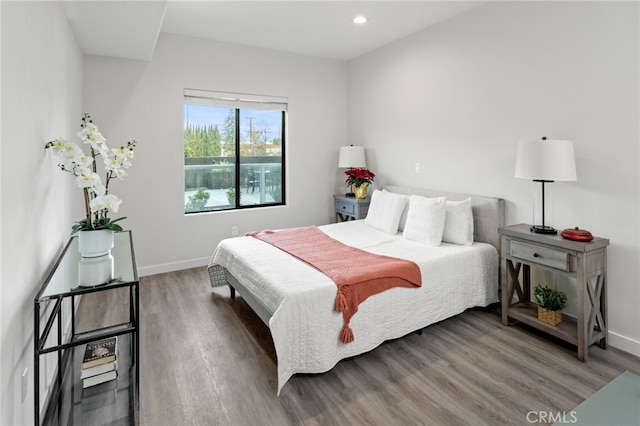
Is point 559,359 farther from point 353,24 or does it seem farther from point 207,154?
point 207,154

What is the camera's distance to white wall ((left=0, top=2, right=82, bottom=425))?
4.34 feet

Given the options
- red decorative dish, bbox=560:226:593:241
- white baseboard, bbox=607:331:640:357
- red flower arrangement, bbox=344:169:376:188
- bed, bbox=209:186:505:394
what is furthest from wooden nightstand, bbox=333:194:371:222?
white baseboard, bbox=607:331:640:357

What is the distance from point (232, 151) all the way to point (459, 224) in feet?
9.68

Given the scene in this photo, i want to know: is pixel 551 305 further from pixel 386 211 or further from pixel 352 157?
pixel 352 157

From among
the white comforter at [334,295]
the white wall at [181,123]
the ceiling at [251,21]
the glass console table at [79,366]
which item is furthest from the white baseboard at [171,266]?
the ceiling at [251,21]

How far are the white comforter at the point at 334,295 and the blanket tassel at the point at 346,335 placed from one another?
0.04 m

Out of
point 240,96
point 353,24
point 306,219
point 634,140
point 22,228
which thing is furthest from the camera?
point 306,219

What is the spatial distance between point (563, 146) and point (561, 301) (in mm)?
1132

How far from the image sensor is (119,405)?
1.97 m

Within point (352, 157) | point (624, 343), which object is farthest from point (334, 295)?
point (352, 157)

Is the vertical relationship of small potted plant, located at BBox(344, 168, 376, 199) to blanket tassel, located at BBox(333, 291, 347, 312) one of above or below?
above

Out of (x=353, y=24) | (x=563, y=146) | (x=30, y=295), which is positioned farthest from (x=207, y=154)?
(x=563, y=146)

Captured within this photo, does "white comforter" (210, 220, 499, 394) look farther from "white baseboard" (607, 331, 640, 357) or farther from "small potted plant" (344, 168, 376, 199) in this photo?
"small potted plant" (344, 168, 376, 199)

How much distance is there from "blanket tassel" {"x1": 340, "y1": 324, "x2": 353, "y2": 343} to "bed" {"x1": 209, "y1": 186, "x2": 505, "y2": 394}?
3 centimetres
